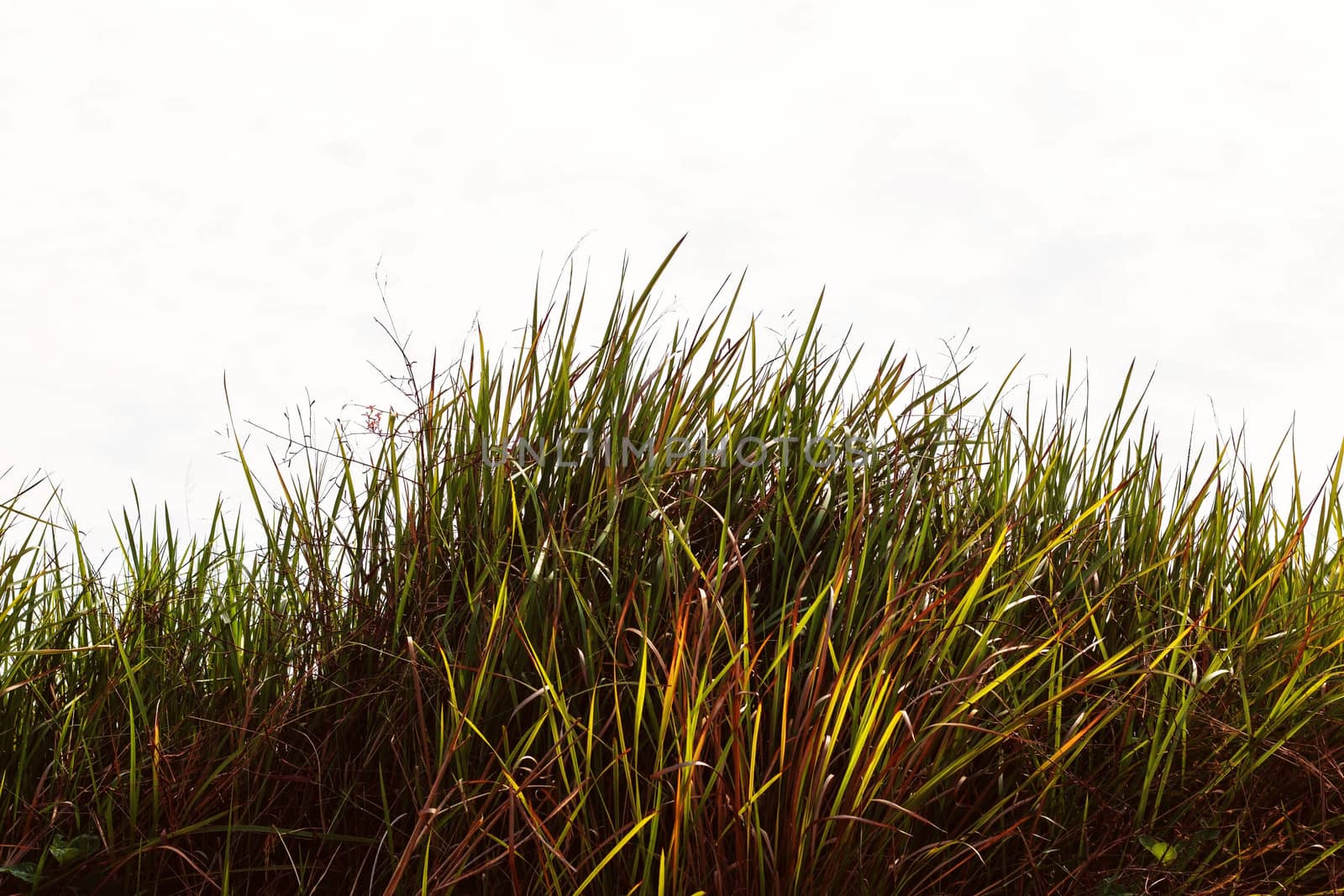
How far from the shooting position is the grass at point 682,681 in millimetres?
2123

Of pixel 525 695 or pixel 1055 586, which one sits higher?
pixel 1055 586

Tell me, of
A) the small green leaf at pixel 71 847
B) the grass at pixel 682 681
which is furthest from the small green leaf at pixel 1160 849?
the small green leaf at pixel 71 847

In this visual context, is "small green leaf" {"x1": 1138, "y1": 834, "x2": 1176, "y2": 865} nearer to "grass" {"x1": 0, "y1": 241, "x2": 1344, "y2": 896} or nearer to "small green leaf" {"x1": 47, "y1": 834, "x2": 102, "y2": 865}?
"grass" {"x1": 0, "y1": 241, "x2": 1344, "y2": 896}

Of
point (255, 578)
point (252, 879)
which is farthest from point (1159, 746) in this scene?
point (255, 578)

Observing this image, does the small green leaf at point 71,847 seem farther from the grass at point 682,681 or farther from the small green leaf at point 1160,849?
the small green leaf at point 1160,849

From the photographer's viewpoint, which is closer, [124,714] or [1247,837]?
[1247,837]

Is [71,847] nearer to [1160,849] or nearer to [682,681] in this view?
[682,681]

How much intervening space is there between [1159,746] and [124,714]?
8.48 feet

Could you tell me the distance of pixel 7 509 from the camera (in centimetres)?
289

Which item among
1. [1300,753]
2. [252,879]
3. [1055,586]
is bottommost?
[252,879]

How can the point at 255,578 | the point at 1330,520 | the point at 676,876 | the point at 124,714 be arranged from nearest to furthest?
the point at 676,876, the point at 124,714, the point at 255,578, the point at 1330,520

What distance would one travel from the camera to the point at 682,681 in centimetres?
210

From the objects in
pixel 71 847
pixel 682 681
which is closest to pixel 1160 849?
pixel 682 681

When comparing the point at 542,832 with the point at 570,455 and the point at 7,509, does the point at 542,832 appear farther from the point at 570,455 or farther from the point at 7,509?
the point at 7,509
